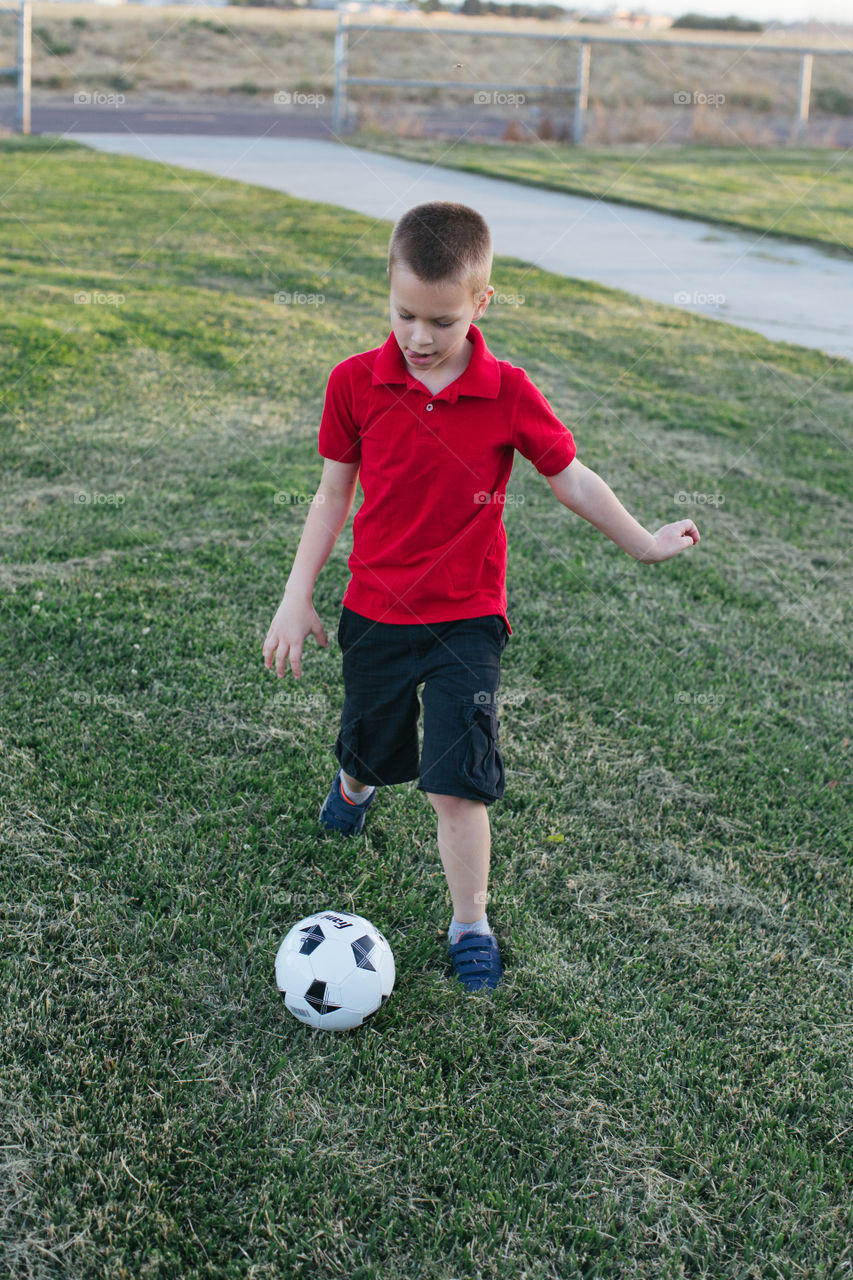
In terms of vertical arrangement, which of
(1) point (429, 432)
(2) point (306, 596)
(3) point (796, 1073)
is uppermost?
(1) point (429, 432)

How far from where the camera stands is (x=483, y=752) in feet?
7.55

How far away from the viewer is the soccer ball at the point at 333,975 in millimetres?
2248

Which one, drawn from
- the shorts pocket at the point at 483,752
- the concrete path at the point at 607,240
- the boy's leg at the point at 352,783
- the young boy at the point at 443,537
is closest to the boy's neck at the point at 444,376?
the young boy at the point at 443,537

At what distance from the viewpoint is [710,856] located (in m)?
2.93

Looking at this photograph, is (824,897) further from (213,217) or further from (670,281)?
(213,217)

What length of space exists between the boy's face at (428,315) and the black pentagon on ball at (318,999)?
4.39 ft

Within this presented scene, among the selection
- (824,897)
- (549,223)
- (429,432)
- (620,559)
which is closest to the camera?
(429,432)

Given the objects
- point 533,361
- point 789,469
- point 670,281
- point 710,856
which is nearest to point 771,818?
point 710,856

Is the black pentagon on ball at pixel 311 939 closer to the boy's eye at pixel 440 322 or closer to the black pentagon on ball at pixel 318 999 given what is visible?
the black pentagon on ball at pixel 318 999

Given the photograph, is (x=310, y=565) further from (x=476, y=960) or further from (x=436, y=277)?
(x=476, y=960)

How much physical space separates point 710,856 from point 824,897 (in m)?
0.31

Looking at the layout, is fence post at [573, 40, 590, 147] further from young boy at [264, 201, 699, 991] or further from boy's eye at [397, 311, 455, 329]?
boy's eye at [397, 311, 455, 329]

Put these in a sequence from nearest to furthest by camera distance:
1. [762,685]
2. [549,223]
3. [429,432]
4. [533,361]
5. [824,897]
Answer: [429,432], [824,897], [762,685], [533,361], [549,223]

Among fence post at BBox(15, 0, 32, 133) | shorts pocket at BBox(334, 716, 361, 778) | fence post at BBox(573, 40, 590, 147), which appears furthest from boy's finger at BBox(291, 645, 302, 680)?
fence post at BBox(573, 40, 590, 147)
